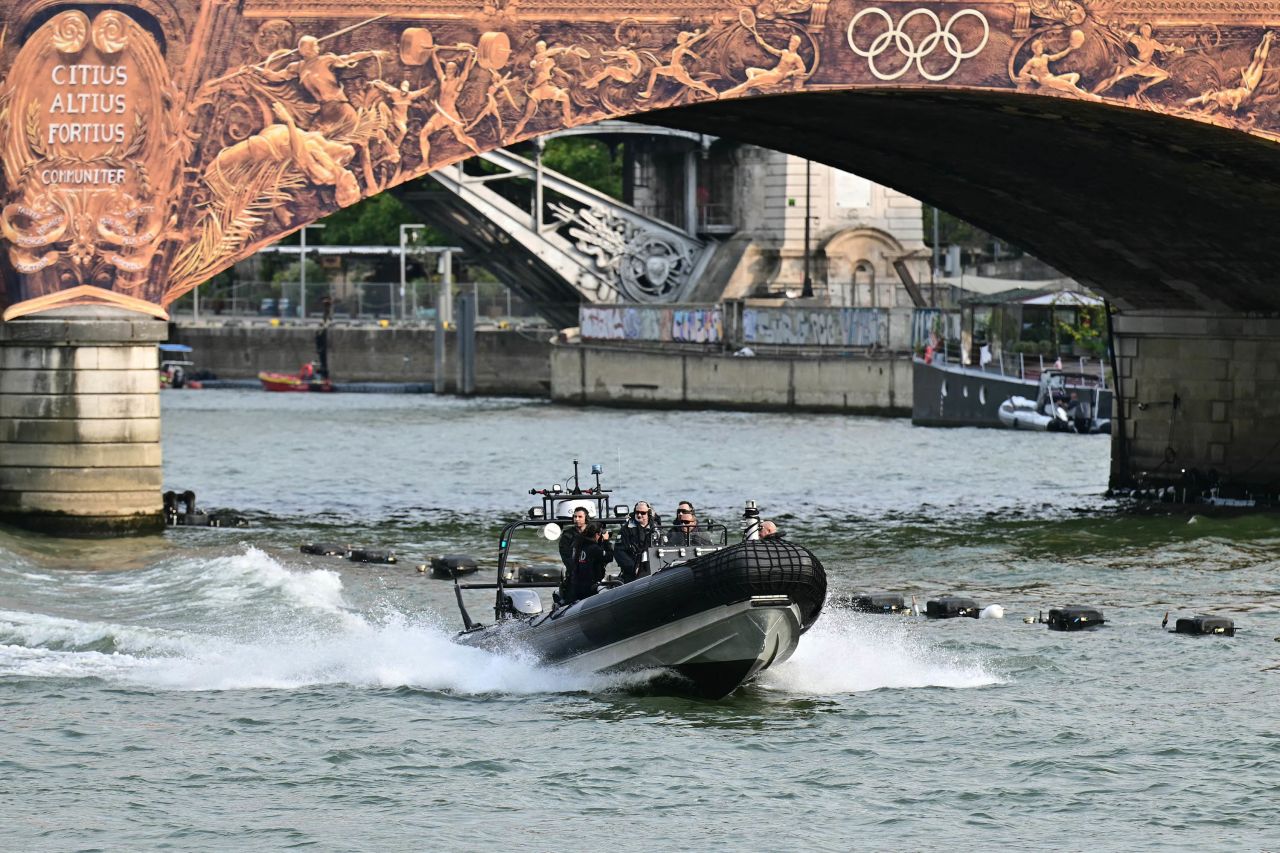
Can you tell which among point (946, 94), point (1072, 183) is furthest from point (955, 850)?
point (1072, 183)

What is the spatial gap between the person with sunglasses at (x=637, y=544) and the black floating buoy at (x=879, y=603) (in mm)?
8060

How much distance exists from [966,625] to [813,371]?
6183 cm

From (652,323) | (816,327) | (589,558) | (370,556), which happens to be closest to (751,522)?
(589,558)

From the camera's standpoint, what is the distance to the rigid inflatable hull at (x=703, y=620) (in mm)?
27141

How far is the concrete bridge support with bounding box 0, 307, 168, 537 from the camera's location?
41.3m

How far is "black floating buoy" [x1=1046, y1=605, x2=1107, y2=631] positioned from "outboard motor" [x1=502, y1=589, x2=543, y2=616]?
825 cm

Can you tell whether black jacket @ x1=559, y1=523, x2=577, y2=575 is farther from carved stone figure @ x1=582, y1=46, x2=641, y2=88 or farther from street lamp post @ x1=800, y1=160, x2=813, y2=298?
street lamp post @ x1=800, y1=160, x2=813, y2=298

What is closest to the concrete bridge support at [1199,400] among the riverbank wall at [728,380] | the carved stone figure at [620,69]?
the carved stone figure at [620,69]

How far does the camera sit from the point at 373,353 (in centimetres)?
12750

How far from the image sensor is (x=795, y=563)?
2716cm

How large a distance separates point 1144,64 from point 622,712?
1970 cm

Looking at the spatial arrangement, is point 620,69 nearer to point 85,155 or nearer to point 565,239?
point 85,155

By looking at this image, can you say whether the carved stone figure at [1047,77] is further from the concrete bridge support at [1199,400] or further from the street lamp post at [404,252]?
the street lamp post at [404,252]

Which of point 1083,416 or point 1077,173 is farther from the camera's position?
point 1083,416
